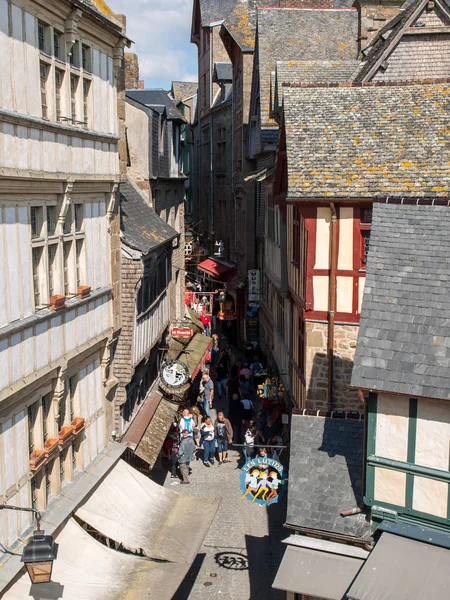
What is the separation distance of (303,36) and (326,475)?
1808cm

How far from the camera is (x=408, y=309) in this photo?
30.5ft

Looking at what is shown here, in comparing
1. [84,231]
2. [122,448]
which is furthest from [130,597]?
[84,231]

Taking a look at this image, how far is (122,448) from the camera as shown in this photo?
13.6m

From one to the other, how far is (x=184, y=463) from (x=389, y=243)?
838 cm

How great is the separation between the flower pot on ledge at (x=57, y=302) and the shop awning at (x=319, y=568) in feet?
14.1

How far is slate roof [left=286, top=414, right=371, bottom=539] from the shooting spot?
9664 millimetres

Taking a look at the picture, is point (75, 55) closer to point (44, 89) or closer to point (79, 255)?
point (44, 89)

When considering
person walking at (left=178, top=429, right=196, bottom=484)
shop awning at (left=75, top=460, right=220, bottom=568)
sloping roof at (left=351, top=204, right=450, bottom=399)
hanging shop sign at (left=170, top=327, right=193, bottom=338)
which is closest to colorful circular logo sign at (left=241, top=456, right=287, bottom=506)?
shop awning at (left=75, top=460, right=220, bottom=568)

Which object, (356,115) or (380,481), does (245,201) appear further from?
(380,481)

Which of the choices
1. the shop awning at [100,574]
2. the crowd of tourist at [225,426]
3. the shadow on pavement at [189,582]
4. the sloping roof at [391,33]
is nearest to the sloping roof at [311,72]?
the sloping roof at [391,33]

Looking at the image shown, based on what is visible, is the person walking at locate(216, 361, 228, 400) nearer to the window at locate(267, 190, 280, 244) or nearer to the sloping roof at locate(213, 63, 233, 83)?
the window at locate(267, 190, 280, 244)

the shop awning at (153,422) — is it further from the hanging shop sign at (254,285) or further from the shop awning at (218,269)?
the shop awning at (218,269)

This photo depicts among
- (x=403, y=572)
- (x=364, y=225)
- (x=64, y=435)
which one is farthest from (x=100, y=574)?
(x=364, y=225)

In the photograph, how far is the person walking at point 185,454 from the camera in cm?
1666
